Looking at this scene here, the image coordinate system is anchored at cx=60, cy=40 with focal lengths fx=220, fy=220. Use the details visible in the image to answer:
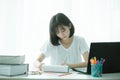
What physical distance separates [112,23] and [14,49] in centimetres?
141

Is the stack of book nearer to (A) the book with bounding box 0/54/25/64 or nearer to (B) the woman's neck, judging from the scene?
(A) the book with bounding box 0/54/25/64

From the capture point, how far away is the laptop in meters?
1.62

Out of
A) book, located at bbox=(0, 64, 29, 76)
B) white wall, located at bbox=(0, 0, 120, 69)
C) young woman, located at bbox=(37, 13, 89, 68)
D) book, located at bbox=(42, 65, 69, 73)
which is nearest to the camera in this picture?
book, located at bbox=(0, 64, 29, 76)

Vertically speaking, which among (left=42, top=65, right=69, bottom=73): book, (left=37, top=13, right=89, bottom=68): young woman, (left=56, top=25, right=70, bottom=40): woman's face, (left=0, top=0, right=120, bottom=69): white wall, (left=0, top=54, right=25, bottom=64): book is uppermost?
(left=0, top=0, right=120, bottom=69): white wall

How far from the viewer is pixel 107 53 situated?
165 cm

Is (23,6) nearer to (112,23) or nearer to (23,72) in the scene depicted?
(112,23)

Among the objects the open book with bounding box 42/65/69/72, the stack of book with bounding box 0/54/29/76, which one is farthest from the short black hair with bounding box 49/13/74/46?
the stack of book with bounding box 0/54/29/76

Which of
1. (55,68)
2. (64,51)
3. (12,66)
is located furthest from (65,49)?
(12,66)

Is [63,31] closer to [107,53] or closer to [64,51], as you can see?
[64,51]

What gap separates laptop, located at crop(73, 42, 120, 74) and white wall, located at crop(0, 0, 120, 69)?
Answer: 1317mm

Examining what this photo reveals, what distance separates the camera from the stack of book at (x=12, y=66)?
1548 mm

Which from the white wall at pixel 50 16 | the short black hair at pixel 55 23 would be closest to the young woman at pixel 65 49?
the short black hair at pixel 55 23

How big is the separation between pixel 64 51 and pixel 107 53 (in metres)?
0.88

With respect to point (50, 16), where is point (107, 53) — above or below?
below
